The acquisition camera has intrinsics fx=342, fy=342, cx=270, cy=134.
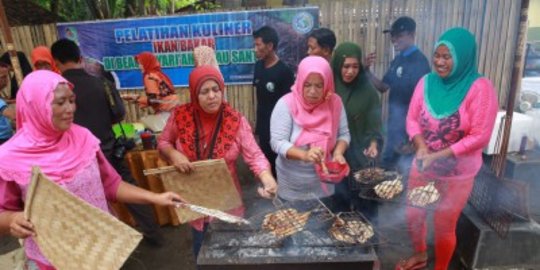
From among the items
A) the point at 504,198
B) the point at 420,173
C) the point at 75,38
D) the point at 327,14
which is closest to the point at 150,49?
the point at 75,38

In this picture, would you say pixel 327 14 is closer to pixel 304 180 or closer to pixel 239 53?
pixel 239 53

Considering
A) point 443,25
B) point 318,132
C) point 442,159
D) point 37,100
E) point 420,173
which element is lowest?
point 420,173

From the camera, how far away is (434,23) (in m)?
6.32

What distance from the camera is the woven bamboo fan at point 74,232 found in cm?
168

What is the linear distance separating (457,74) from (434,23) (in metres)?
3.98

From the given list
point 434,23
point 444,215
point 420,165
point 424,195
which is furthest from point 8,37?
point 434,23

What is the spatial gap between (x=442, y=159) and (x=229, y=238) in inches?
76.3

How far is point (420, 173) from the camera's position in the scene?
3.21 metres

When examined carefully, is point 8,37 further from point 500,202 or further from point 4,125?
point 500,202

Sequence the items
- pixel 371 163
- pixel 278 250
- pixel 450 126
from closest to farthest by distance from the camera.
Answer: pixel 278 250 < pixel 450 126 < pixel 371 163


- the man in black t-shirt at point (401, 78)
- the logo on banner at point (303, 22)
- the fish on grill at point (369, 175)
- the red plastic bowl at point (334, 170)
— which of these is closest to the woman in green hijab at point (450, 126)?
the fish on grill at point (369, 175)

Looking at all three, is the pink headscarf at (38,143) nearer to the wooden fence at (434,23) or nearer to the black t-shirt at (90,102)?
the black t-shirt at (90,102)

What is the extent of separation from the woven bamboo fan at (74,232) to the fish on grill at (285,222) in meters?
1.15

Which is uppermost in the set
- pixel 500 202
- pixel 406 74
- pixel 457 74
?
pixel 457 74
